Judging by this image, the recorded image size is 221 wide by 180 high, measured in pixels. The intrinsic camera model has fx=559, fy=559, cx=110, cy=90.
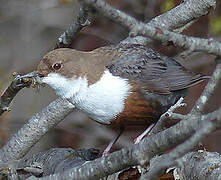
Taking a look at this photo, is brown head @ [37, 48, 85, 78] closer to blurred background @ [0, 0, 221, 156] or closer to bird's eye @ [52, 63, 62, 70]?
bird's eye @ [52, 63, 62, 70]

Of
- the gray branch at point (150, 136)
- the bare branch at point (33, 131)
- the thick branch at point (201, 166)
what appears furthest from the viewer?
the bare branch at point (33, 131)

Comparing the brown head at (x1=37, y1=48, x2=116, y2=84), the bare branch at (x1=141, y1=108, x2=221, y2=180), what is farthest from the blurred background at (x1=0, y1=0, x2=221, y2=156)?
the bare branch at (x1=141, y1=108, x2=221, y2=180)

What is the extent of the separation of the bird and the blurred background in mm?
2014

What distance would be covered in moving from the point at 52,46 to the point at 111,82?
323cm

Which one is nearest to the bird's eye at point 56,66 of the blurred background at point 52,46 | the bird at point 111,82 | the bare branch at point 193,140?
the bird at point 111,82

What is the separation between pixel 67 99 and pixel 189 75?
0.89 m

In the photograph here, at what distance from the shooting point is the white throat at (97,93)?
10.0 feet

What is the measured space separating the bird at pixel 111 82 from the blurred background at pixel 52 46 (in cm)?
201

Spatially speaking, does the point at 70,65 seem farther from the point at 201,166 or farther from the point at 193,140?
the point at 193,140

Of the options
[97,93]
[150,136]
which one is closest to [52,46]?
[97,93]

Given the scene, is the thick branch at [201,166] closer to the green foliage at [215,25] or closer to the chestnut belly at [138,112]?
the chestnut belly at [138,112]

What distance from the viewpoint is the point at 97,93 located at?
10.0ft

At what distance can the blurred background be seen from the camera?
570 centimetres

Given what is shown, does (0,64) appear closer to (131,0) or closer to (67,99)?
(131,0)
